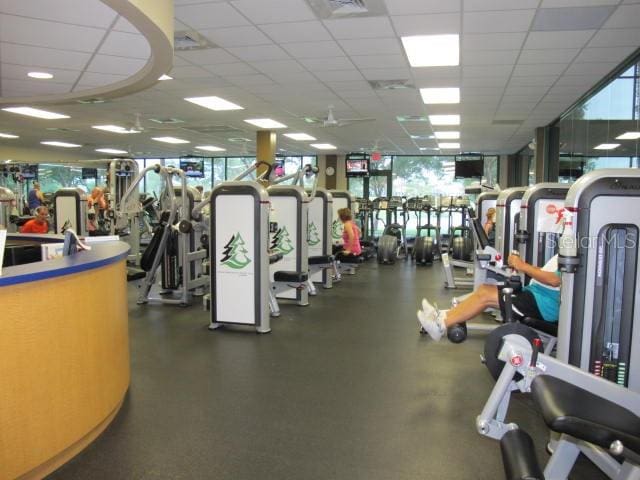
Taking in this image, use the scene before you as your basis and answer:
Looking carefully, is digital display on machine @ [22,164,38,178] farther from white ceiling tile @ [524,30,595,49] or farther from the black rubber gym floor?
white ceiling tile @ [524,30,595,49]

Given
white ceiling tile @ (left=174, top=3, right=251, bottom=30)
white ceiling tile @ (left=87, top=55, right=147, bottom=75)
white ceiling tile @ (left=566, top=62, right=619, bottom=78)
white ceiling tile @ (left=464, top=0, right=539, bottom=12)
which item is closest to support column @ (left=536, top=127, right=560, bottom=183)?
white ceiling tile @ (left=566, top=62, right=619, bottom=78)

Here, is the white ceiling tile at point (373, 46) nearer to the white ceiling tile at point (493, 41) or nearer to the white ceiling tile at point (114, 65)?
the white ceiling tile at point (493, 41)

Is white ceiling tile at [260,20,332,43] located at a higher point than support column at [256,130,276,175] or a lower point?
higher

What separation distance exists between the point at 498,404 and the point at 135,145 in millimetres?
13585

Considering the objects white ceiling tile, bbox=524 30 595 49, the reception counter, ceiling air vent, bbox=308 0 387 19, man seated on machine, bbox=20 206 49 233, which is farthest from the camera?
man seated on machine, bbox=20 206 49 233

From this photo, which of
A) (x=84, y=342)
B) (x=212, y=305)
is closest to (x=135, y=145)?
(x=212, y=305)

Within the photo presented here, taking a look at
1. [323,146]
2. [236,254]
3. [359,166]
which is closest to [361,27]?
[236,254]

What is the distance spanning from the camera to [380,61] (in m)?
5.80

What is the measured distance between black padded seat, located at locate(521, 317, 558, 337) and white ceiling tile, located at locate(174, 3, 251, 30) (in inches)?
132

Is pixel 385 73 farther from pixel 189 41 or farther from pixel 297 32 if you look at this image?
pixel 189 41

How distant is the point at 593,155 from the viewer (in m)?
6.84

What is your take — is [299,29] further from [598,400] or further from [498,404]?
[598,400]

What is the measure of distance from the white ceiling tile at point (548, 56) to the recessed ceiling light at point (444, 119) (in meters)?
3.46

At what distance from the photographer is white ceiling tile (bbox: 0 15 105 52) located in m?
4.23
